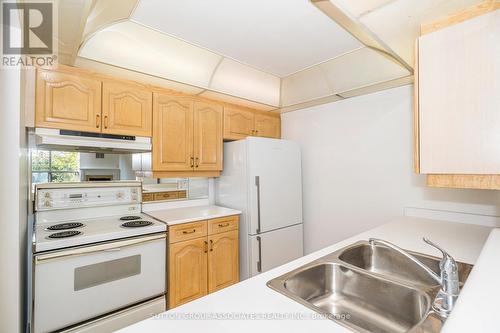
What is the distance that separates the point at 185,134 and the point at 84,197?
40.5 inches

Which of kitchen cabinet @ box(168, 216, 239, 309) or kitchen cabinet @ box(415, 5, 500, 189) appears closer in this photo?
kitchen cabinet @ box(415, 5, 500, 189)

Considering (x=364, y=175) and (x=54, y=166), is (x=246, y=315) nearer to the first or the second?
(x=54, y=166)

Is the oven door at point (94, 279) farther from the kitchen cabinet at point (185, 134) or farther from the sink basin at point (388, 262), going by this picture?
the sink basin at point (388, 262)

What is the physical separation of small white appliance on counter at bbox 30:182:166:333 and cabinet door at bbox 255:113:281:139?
5.43ft

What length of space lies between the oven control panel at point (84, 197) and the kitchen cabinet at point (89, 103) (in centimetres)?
56

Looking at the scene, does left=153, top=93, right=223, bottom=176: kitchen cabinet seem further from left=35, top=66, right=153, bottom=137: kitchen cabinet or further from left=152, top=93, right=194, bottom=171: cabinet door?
left=35, top=66, right=153, bottom=137: kitchen cabinet

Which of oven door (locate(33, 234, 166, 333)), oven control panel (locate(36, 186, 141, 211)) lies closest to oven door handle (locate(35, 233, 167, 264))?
oven door (locate(33, 234, 166, 333))

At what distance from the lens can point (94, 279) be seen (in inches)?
62.9

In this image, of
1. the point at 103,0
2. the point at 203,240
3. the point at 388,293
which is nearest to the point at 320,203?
the point at 203,240

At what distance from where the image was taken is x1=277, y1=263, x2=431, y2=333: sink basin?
914mm

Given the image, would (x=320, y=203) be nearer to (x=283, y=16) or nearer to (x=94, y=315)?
(x=283, y=16)

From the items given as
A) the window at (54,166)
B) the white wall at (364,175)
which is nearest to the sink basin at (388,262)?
the white wall at (364,175)

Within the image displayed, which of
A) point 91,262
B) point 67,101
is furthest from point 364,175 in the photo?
point 67,101

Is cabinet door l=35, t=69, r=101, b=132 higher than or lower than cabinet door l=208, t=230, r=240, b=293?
higher
